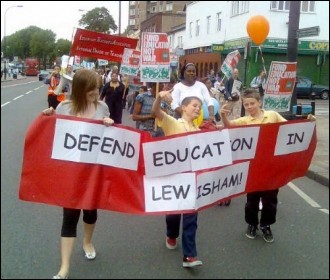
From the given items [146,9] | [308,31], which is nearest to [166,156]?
[308,31]

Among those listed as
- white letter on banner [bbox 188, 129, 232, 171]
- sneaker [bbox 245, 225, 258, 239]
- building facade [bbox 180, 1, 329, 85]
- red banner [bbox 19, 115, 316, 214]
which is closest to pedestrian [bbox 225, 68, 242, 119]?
building facade [bbox 180, 1, 329, 85]

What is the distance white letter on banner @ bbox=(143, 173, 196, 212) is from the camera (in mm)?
3100

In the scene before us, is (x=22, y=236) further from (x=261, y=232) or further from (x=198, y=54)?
(x=198, y=54)

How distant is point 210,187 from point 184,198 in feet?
0.69

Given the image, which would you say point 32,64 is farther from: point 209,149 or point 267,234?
point 209,149

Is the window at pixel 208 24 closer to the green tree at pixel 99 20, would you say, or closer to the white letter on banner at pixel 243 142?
the green tree at pixel 99 20

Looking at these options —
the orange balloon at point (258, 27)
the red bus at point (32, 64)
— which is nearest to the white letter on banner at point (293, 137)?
the orange balloon at point (258, 27)

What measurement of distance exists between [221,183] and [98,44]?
109 inches

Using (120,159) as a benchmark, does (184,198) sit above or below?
below

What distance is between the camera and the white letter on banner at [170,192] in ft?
10.2

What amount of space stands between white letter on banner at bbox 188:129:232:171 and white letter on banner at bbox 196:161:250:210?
67 millimetres

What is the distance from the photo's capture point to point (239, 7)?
17.0 feet

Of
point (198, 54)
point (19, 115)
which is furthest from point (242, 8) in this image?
point (19, 115)

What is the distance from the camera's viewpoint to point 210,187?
323 centimetres
